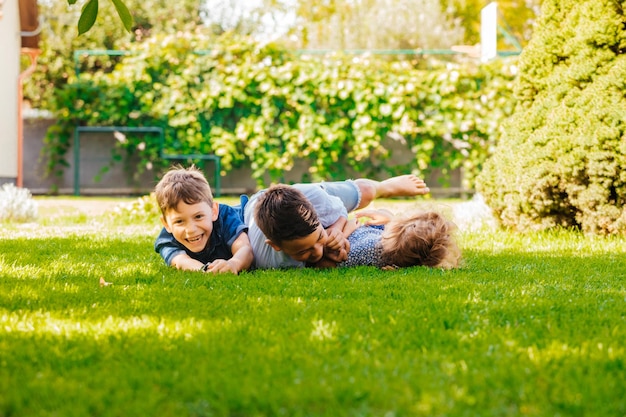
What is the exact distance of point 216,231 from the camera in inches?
183

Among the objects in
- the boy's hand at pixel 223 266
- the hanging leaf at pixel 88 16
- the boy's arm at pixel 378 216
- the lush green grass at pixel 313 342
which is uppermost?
the hanging leaf at pixel 88 16

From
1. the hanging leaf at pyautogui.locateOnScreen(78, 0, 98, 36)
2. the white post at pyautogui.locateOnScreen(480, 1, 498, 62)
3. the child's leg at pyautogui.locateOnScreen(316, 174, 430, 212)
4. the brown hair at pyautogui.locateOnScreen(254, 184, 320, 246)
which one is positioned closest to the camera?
the hanging leaf at pyautogui.locateOnScreen(78, 0, 98, 36)

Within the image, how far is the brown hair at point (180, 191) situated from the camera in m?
4.30

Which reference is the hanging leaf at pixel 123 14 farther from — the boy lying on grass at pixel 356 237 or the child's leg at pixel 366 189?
the child's leg at pixel 366 189

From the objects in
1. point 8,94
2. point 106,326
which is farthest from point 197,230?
point 8,94

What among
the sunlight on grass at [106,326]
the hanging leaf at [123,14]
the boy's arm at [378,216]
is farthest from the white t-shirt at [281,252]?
the hanging leaf at [123,14]

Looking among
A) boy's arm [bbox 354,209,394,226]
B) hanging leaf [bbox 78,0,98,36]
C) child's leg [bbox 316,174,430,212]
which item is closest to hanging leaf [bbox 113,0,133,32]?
hanging leaf [bbox 78,0,98,36]

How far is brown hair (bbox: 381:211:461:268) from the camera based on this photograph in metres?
4.52

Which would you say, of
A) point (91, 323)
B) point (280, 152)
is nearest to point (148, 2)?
point (280, 152)

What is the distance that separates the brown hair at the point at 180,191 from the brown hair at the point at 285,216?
386 mm

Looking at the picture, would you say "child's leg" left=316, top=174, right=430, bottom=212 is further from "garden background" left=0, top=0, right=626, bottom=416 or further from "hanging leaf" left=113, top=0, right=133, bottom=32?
"hanging leaf" left=113, top=0, right=133, bottom=32

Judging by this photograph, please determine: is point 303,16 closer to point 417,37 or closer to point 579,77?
point 417,37

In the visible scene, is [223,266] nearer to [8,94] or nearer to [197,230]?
[197,230]

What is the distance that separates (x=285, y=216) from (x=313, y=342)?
157 centimetres
